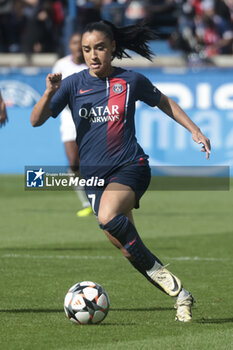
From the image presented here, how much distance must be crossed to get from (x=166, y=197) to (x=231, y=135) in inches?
98.6

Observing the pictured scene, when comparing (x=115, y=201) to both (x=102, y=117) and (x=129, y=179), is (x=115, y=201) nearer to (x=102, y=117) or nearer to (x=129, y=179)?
(x=129, y=179)

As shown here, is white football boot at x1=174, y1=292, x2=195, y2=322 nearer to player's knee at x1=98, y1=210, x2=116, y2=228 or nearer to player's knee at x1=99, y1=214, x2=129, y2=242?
player's knee at x1=99, y1=214, x2=129, y2=242

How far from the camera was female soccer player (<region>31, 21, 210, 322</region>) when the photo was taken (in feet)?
20.3

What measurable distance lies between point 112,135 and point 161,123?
12.5 m

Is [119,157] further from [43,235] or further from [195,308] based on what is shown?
[43,235]

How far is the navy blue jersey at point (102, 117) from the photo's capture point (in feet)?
20.9

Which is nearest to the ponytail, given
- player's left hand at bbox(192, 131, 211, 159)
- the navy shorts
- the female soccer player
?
the female soccer player

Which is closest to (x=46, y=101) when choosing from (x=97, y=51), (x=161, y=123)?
(x=97, y=51)

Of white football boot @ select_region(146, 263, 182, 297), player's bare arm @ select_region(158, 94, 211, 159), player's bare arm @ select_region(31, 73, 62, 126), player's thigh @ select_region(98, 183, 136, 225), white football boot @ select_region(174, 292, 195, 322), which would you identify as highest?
player's bare arm @ select_region(31, 73, 62, 126)

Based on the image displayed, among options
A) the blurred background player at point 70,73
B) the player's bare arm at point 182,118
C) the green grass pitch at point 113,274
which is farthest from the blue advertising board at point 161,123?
the player's bare arm at point 182,118

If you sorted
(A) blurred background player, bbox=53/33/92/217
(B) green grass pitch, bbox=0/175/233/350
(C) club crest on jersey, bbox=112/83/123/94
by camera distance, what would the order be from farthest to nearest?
1. (A) blurred background player, bbox=53/33/92/217
2. (C) club crest on jersey, bbox=112/83/123/94
3. (B) green grass pitch, bbox=0/175/233/350

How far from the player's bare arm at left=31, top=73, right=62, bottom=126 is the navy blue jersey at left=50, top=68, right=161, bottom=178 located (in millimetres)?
78

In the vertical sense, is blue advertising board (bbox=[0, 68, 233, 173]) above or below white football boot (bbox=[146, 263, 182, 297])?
below

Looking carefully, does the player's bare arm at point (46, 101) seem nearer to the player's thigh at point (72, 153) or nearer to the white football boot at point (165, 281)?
the white football boot at point (165, 281)
